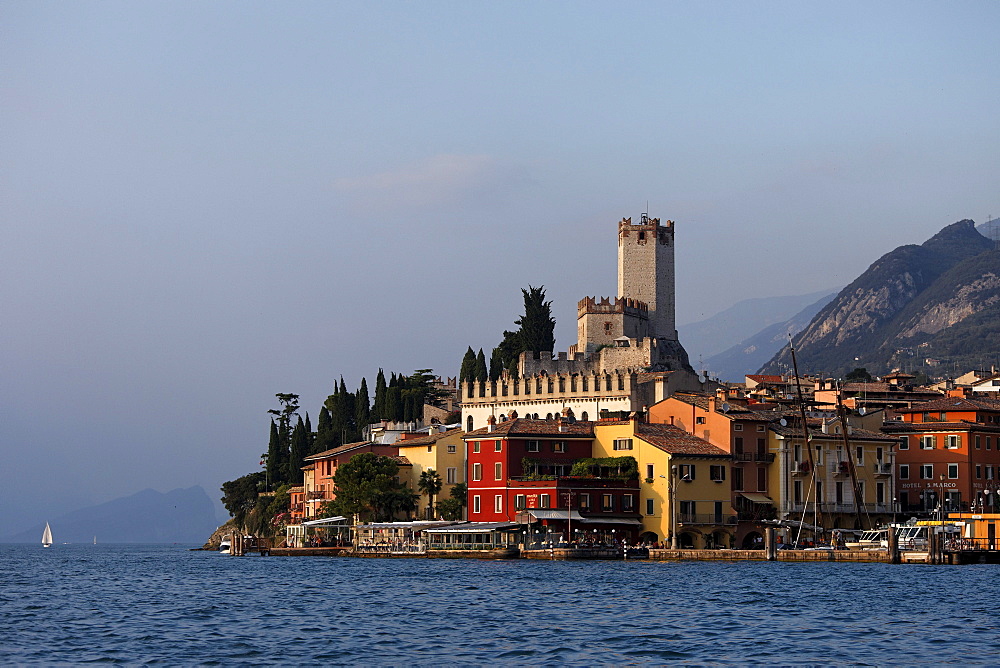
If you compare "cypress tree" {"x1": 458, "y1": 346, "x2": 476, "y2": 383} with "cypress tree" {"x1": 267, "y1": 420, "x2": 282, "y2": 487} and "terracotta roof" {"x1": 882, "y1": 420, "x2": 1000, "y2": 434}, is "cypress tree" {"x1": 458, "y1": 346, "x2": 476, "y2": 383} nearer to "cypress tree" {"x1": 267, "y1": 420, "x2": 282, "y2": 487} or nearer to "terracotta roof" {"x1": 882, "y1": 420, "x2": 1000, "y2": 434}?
"cypress tree" {"x1": 267, "y1": 420, "x2": 282, "y2": 487}

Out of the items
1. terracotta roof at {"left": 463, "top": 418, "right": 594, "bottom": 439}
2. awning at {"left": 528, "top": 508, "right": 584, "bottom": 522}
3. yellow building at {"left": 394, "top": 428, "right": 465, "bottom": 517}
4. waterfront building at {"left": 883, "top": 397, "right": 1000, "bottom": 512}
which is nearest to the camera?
awning at {"left": 528, "top": 508, "right": 584, "bottom": 522}

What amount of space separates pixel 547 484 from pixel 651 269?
5128cm

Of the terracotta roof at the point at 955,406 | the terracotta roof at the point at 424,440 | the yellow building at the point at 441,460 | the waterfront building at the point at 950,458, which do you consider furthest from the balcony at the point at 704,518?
the terracotta roof at the point at 424,440

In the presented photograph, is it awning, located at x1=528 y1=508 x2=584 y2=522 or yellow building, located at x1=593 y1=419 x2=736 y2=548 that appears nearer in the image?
awning, located at x1=528 y1=508 x2=584 y2=522

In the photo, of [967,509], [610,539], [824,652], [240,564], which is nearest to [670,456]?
[610,539]

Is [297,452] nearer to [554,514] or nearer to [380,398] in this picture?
[380,398]

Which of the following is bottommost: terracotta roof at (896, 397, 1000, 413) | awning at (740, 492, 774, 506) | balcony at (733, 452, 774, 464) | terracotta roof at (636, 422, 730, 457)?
awning at (740, 492, 774, 506)

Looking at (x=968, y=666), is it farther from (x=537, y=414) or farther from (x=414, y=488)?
(x=537, y=414)

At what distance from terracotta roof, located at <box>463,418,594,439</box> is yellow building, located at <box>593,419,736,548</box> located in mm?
4824

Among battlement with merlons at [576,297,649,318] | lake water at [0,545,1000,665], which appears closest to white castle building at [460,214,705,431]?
battlement with merlons at [576,297,649,318]

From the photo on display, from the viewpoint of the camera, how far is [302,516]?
120 m

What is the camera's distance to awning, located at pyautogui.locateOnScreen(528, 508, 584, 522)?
87700 millimetres

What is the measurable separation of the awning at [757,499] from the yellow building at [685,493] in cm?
122

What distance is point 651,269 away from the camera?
137250 millimetres
